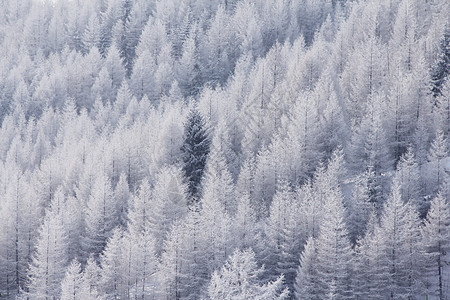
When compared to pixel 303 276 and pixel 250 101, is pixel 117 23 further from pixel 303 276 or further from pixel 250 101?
pixel 303 276

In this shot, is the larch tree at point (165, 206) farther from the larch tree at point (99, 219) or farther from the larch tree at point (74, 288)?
the larch tree at point (74, 288)

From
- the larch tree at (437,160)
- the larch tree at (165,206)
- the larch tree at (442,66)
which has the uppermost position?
the larch tree at (442,66)

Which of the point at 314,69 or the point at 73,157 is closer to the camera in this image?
the point at 73,157

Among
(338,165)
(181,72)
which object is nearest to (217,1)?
(181,72)

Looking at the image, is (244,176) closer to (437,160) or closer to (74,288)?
(437,160)

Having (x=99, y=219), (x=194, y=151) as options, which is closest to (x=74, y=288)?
(x=99, y=219)

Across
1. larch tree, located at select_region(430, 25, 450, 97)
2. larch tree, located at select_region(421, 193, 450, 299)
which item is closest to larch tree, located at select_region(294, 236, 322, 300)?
larch tree, located at select_region(421, 193, 450, 299)

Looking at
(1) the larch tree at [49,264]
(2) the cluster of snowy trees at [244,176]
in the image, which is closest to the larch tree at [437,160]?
(2) the cluster of snowy trees at [244,176]

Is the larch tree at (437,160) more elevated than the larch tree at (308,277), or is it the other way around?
the larch tree at (437,160)
